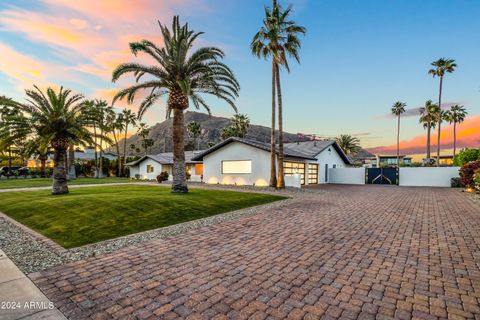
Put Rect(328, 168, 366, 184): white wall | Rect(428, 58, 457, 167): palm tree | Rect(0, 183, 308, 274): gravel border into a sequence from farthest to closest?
Rect(428, 58, 457, 167): palm tree
Rect(328, 168, 366, 184): white wall
Rect(0, 183, 308, 274): gravel border

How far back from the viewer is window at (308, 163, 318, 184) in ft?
101

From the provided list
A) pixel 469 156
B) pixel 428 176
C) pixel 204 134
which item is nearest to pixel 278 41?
pixel 469 156

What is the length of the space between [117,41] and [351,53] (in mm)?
18708

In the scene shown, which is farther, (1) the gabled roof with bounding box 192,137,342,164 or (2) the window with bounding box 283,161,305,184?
(2) the window with bounding box 283,161,305,184

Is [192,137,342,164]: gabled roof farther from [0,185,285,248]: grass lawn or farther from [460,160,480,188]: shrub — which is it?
[460,160,480,188]: shrub

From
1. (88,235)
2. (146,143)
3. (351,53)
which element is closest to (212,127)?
(146,143)

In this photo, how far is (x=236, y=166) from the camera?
28.3m

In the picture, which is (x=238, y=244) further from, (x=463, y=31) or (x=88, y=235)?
(x=463, y=31)

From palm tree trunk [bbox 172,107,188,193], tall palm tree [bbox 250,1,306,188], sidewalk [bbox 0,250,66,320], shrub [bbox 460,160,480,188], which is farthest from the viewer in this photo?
tall palm tree [bbox 250,1,306,188]

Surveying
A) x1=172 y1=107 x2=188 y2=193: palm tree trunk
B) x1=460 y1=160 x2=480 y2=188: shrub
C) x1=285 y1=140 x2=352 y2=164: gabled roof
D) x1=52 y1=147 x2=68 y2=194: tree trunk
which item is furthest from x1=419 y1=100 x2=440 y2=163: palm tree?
x1=52 y1=147 x2=68 y2=194: tree trunk

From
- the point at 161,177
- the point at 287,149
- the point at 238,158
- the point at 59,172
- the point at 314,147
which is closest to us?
the point at 59,172

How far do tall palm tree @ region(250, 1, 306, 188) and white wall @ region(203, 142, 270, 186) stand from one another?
12.0 ft

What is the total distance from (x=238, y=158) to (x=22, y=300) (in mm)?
24534

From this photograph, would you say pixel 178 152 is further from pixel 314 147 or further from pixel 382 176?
pixel 382 176
